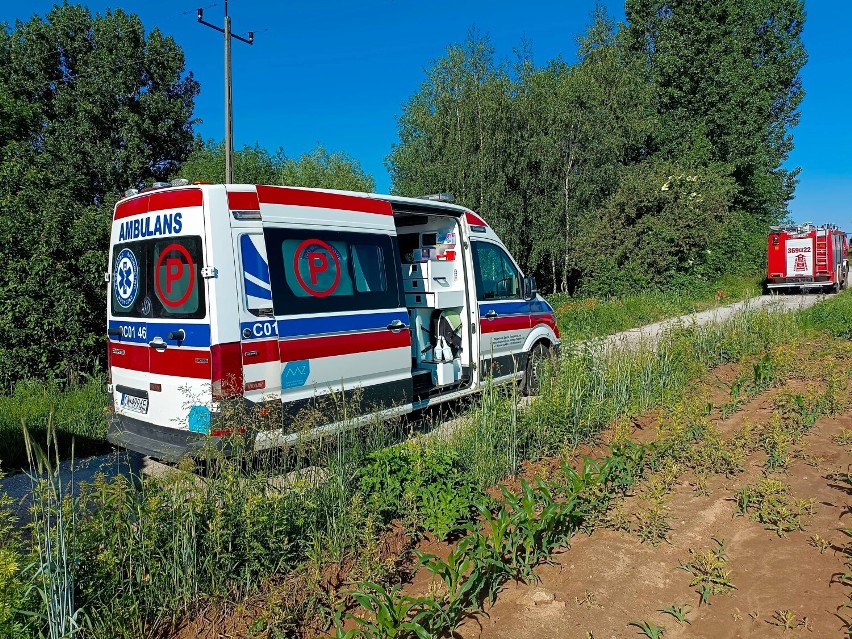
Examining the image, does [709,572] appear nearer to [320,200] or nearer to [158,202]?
[320,200]

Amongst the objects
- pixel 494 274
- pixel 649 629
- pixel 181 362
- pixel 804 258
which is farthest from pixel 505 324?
pixel 804 258

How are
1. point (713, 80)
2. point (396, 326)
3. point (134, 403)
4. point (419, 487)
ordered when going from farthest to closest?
point (713, 80)
point (396, 326)
point (134, 403)
point (419, 487)

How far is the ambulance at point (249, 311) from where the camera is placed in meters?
5.08

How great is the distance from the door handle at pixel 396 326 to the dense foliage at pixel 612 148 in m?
16.7

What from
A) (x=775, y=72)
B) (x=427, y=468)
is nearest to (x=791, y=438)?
(x=427, y=468)

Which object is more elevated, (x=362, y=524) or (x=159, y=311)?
(x=159, y=311)

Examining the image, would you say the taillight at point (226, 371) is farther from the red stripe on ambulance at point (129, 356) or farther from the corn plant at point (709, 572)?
the corn plant at point (709, 572)

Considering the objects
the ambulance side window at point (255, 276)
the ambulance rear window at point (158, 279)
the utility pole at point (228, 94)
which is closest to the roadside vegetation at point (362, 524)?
the ambulance side window at point (255, 276)

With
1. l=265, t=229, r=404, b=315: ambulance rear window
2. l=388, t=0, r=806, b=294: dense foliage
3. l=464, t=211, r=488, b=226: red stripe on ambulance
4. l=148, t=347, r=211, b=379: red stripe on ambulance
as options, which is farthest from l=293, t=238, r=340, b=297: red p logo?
l=388, t=0, r=806, b=294: dense foliage

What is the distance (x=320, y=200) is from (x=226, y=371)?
1927mm

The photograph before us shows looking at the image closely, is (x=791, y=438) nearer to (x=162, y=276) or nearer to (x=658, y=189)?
(x=162, y=276)

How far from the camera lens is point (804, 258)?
81.0 feet

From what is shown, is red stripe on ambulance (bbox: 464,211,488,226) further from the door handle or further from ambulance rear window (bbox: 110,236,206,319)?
ambulance rear window (bbox: 110,236,206,319)

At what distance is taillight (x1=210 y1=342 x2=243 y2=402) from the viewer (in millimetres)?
4980
